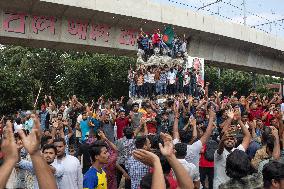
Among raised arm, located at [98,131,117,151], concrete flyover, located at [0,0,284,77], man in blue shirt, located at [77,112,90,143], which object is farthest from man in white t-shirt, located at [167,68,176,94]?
raised arm, located at [98,131,117,151]

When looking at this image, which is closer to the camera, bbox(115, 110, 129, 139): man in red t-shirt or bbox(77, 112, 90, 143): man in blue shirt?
bbox(115, 110, 129, 139): man in red t-shirt

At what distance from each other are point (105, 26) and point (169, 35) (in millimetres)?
3113

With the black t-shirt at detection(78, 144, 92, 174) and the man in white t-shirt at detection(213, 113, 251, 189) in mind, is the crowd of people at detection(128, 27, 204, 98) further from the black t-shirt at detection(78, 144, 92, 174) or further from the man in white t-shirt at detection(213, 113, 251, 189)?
the man in white t-shirt at detection(213, 113, 251, 189)

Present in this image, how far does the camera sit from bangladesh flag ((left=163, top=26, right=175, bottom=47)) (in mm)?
19844

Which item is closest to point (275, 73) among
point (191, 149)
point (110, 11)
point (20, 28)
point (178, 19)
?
point (178, 19)

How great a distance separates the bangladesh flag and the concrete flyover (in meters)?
0.29

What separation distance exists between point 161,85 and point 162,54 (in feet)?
5.84

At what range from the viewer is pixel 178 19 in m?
20.2

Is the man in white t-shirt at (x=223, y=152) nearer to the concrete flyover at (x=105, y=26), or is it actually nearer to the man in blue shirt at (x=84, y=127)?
the man in blue shirt at (x=84, y=127)

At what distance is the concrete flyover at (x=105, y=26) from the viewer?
16.1 metres

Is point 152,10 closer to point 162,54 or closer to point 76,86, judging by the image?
point 162,54

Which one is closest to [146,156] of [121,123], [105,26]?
[121,123]

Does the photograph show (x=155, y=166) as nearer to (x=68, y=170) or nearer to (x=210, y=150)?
(x=68, y=170)

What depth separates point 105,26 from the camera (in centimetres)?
1880
